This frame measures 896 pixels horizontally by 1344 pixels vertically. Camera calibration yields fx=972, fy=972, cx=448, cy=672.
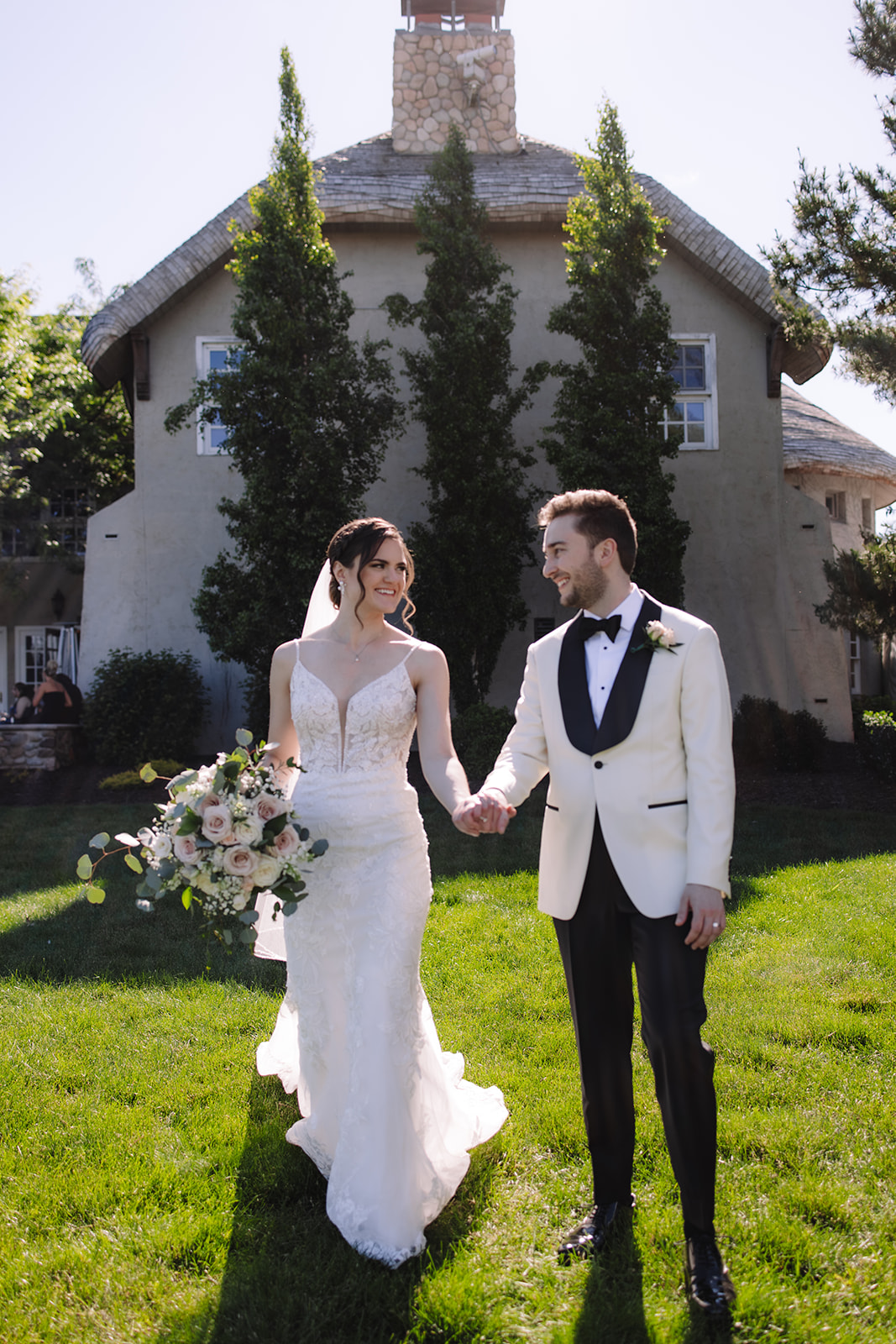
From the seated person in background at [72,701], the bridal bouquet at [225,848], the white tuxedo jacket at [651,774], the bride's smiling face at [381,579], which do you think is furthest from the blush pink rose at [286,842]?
the seated person in background at [72,701]

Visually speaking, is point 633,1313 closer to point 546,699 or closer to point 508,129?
point 546,699

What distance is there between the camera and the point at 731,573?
590 inches

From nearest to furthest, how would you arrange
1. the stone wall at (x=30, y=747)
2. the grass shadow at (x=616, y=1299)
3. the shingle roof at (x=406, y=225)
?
the grass shadow at (x=616, y=1299) → the stone wall at (x=30, y=747) → the shingle roof at (x=406, y=225)

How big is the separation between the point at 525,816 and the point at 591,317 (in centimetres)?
663

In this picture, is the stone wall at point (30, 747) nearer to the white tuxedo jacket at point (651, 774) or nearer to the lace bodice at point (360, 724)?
the lace bodice at point (360, 724)

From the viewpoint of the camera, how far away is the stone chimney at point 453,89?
1642 centimetres

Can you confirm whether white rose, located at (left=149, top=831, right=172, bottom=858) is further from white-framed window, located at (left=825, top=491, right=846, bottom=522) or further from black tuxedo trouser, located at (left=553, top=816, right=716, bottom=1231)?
white-framed window, located at (left=825, top=491, right=846, bottom=522)

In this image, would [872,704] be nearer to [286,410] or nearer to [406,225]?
[406,225]

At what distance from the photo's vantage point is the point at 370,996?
3453mm

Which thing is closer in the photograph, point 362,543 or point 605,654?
point 605,654

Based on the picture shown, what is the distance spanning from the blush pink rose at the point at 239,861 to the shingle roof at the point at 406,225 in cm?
1240

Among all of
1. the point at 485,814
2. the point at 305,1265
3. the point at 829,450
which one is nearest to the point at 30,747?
the point at 305,1265

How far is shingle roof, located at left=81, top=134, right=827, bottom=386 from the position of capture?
13.8m

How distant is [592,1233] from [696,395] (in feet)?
45.1
